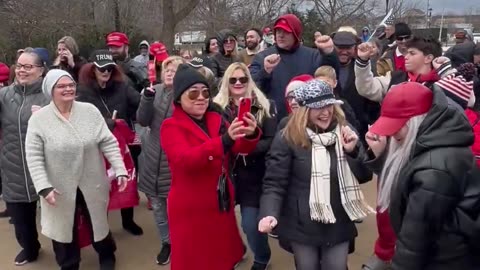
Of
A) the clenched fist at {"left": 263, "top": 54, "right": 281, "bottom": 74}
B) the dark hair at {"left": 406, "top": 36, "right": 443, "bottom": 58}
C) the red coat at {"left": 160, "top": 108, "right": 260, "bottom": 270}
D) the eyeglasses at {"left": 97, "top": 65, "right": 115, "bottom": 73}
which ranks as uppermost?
the dark hair at {"left": 406, "top": 36, "right": 443, "bottom": 58}

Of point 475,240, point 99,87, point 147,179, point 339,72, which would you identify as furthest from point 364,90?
point 475,240

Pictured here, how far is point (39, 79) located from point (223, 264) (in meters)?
2.45

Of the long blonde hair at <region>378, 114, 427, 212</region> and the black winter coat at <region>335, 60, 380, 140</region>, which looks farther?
the black winter coat at <region>335, 60, 380, 140</region>

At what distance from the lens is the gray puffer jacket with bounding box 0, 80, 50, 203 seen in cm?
458

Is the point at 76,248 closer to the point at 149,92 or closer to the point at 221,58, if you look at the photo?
the point at 149,92

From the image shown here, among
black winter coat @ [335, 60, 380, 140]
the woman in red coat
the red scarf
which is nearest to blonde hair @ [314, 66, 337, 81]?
the red scarf

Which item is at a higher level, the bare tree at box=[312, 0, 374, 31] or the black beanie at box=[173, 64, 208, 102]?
the bare tree at box=[312, 0, 374, 31]

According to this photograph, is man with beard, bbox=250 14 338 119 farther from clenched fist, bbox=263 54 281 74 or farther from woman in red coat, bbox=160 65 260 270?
woman in red coat, bbox=160 65 260 270

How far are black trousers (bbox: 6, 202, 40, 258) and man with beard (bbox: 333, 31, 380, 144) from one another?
3246 millimetres

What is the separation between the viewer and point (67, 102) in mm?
4027

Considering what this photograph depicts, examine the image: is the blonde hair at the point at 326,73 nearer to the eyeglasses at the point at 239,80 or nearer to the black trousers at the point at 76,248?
the eyeglasses at the point at 239,80

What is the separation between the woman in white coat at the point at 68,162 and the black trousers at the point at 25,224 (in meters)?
0.64

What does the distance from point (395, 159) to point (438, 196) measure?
0.38 metres

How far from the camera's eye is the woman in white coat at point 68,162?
394cm
